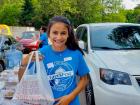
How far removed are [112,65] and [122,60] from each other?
29 centimetres

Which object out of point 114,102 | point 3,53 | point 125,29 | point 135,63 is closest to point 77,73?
point 114,102

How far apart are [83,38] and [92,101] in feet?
7.23

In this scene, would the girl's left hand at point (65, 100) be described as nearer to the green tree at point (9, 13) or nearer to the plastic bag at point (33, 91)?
the plastic bag at point (33, 91)

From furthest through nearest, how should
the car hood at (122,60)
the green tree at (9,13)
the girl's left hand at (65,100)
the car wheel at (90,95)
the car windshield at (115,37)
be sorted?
the green tree at (9,13), the car windshield at (115,37), the car wheel at (90,95), the car hood at (122,60), the girl's left hand at (65,100)

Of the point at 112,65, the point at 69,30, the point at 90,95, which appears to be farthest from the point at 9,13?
the point at 69,30

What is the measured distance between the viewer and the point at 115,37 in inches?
297

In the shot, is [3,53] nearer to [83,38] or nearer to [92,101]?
[83,38]

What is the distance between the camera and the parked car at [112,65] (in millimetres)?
5566

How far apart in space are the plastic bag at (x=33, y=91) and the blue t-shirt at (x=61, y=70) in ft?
0.47

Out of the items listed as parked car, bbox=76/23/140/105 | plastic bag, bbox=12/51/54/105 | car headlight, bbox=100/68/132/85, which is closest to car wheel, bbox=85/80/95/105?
parked car, bbox=76/23/140/105

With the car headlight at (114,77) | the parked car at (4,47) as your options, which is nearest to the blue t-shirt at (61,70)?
the car headlight at (114,77)

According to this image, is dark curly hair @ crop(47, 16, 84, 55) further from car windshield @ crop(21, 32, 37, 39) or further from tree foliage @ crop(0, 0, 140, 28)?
tree foliage @ crop(0, 0, 140, 28)

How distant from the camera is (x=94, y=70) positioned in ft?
20.3

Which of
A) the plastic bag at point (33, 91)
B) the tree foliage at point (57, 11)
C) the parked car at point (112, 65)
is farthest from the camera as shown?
the tree foliage at point (57, 11)
